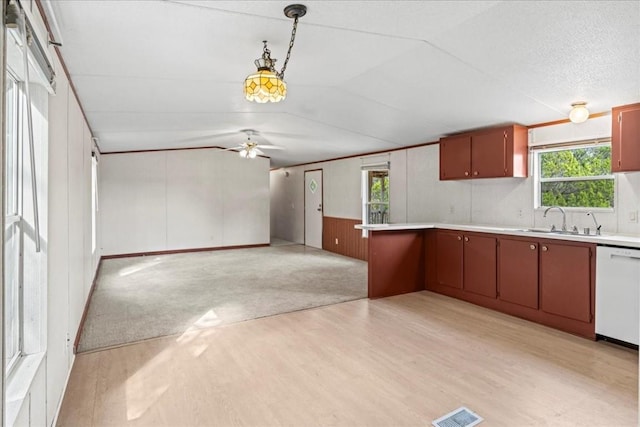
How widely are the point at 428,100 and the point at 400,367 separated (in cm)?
267

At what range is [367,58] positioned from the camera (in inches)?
117

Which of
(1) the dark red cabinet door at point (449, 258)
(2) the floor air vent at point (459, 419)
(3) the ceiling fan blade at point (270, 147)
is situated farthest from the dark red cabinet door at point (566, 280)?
(3) the ceiling fan blade at point (270, 147)

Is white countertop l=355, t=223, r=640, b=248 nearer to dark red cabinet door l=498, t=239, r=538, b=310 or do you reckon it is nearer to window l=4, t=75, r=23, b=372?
dark red cabinet door l=498, t=239, r=538, b=310

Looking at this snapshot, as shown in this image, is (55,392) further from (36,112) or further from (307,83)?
(307,83)

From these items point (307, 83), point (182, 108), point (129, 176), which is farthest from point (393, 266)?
point (129, 176)

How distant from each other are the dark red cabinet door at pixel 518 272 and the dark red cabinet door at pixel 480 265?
0.33 ft

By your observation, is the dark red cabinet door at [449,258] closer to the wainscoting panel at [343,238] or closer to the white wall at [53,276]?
the wainscoting panel at [343,238]

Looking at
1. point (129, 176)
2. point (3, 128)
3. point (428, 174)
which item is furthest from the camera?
point (129, 176)

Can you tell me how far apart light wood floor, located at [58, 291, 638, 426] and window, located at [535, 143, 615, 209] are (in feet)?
4.69

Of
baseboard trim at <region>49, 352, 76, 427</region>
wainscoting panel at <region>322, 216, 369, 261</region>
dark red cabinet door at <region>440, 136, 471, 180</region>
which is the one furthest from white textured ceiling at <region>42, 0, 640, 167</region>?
wainscoting panel at <region>322, 216, 369, 261</region>

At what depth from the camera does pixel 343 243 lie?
26.9 feet

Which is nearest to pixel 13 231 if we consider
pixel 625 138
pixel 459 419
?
pixel 459 419

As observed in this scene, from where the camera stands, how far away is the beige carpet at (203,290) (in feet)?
12.4

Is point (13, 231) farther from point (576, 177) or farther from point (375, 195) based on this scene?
point (375, 195)
